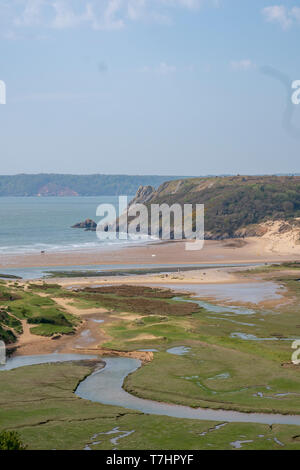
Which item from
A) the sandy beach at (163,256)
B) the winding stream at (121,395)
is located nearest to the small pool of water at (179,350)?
the winding stream at (121,395)

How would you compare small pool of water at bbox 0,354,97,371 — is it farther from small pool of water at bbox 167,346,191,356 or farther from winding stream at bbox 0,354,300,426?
small pool of water at bbox 167,346,191,356

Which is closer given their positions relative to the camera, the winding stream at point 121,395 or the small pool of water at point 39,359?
the winding stream at point 121,395

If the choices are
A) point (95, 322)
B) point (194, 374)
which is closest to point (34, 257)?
point (95, 322)

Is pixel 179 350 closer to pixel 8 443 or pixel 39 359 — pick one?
pixel 39 359

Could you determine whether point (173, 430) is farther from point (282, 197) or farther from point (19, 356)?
point (282, 197)

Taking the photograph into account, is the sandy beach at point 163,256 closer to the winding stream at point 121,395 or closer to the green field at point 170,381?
the green field at point 170,381
